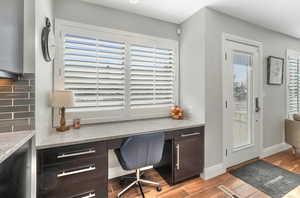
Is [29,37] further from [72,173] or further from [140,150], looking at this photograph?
[140,150]

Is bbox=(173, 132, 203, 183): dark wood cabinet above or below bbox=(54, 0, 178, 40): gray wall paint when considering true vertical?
below

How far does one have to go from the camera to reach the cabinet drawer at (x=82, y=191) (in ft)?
4.06

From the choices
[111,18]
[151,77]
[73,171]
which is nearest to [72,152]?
[73,171]

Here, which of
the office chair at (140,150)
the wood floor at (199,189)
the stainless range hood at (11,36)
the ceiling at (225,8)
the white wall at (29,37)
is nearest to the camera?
the stainless range hood at (11,36)

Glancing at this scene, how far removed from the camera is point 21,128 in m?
1.15

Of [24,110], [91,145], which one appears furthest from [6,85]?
[91,145]

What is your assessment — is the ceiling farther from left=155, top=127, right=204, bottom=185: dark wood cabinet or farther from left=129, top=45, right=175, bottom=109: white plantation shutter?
left=155, top=127, right=204, bottom=185: dark wood cabinet

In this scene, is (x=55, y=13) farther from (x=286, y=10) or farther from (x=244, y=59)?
(x=286, y=10)

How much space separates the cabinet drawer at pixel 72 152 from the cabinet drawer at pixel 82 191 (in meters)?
0.26

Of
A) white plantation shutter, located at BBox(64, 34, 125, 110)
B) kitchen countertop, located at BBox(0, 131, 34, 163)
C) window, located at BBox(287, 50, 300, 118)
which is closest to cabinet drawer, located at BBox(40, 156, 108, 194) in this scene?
kitchen countertop, located at BBox(0, 131, 34, 163)

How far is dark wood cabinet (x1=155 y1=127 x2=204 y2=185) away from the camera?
1.83 meters

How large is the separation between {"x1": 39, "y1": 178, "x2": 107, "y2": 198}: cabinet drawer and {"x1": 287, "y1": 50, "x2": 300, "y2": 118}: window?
3.96 metres

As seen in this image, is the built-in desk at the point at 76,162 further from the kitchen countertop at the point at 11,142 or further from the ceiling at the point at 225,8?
the ceiling at the point at 225,8

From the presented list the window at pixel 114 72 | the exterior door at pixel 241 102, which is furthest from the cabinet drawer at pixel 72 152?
the exterior door at pixel 241 102
